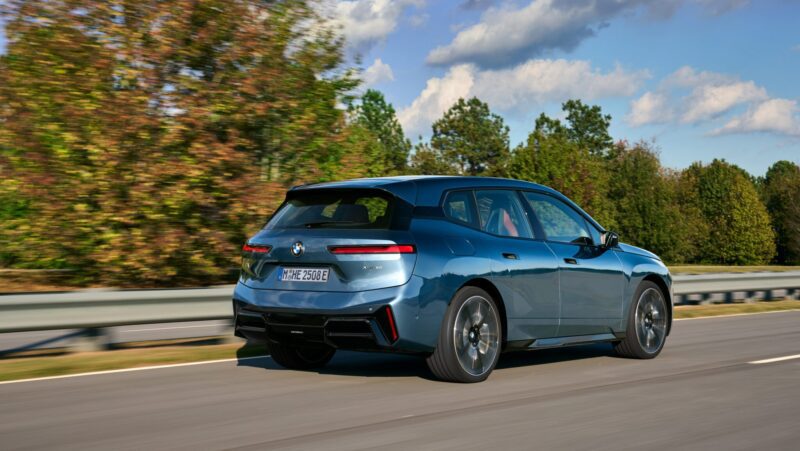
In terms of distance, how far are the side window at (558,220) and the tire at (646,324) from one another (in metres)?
0.97

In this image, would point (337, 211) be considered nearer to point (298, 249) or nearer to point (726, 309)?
point (298, 249)

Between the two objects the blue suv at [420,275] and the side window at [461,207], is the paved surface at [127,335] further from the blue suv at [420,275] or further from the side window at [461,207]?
the side window at [461,207]

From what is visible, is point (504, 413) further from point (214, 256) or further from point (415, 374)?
point (214, 256)

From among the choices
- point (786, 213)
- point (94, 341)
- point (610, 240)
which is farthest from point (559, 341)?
point (786, 213)

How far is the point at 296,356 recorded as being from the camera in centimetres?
845

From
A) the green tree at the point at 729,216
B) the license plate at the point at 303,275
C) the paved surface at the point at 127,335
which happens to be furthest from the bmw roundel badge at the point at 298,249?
the green tree at the point at 729,216

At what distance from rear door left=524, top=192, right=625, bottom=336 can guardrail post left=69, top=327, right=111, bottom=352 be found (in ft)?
16.1

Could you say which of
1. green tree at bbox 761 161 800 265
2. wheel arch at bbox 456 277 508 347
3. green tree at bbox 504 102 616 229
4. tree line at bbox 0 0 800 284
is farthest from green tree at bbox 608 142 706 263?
wheel arch at bbox 456 277 508 347

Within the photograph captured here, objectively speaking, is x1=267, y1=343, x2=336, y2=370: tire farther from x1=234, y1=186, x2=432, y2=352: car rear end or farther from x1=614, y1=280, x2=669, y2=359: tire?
x1=614, y1=280, x2=669, y2=359: tire

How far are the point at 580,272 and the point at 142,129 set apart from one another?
8.76 meters

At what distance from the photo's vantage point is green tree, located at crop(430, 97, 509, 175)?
9581 cm

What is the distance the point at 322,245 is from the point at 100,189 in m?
8.92

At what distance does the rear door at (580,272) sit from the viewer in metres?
8.57

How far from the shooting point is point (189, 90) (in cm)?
1619
